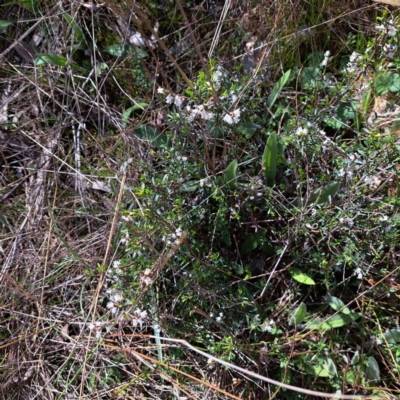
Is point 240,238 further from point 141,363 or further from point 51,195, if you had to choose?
point 51,195

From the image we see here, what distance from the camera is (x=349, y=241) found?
57.4 inches

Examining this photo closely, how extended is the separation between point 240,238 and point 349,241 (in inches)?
16.3

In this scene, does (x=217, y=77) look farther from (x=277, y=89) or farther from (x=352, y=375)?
(x=352, y=375)

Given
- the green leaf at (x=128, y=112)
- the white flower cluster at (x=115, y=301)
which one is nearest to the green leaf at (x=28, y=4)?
the green leaf at (x=128, y=112)

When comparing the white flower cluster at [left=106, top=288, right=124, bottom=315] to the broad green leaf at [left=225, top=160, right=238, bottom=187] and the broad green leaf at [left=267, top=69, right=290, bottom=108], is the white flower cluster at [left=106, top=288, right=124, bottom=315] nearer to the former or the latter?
the broad green leaf at [left=225, top=160, right=238, bottom=187]

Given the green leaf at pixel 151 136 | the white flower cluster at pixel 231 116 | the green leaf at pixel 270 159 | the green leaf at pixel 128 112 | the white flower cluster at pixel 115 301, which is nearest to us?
the white flower cluster at pixel 231 116

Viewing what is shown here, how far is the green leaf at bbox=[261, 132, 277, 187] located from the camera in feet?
5.07

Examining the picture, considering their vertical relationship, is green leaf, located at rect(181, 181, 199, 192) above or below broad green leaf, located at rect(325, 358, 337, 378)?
above

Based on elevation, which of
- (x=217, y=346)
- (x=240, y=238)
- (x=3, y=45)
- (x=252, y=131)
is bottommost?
(x=217, y=346)

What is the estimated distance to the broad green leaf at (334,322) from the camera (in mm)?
1610

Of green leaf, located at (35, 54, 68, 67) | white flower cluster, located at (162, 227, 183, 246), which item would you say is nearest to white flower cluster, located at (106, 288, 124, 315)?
white flower cluster, located at (162, 227, 183, 246)

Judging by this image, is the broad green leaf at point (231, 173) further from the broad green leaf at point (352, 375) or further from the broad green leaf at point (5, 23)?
the broad green leaf at point (5, 23)

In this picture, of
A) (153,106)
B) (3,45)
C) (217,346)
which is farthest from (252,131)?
(3,45)

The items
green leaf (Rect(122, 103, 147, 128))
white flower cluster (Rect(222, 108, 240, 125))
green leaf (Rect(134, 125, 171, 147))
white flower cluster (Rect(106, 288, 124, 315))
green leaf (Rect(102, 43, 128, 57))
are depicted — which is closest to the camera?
white flower cluster (Rect(222, 108, 240, 125))
